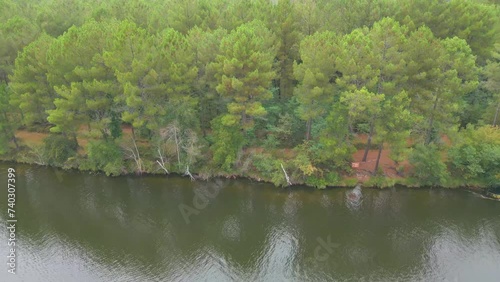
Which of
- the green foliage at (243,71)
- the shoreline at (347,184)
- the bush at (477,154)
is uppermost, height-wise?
the green foliage at (243,71)

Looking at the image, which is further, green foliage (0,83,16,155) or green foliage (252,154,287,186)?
green foliage (0,83,16,155)

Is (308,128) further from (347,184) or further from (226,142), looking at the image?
(226,142)

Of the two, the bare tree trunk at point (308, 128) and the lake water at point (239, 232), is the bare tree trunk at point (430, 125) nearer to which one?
the lake water at point (239, 232)

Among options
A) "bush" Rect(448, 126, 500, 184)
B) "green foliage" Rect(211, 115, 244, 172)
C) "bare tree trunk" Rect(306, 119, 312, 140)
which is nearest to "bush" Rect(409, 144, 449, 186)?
"bush" Rect(448, 126, 500, 184)

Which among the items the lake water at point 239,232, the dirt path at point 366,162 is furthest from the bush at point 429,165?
the dirt path at point 366,162

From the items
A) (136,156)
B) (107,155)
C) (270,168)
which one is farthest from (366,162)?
(107,155)

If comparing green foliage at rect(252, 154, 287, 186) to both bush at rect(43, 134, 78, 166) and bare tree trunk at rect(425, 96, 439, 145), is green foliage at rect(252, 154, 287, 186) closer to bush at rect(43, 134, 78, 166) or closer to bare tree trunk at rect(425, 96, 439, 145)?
bare tree trunk at rect(425, 96, 439, 145)

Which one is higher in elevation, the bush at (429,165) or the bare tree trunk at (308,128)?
the bare tree trunk at (308,128)
